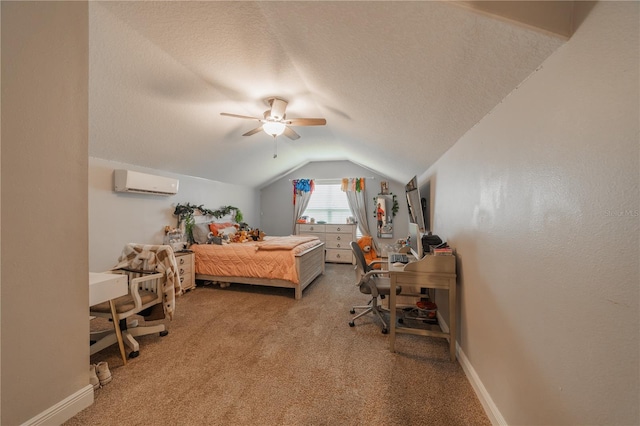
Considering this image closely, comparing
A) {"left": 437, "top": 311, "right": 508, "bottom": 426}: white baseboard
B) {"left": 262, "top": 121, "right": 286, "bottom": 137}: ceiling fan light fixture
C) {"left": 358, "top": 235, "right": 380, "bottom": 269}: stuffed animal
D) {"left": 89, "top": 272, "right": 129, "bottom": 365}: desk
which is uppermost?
{"left": 262, "top": 121, "right": 286, "bottom": 137}: ceiling fan light fixture

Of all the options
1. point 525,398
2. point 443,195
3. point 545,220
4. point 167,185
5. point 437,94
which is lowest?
point 525,398

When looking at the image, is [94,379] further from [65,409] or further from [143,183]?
[143,183]

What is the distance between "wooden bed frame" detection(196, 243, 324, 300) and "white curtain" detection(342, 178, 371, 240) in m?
1.95

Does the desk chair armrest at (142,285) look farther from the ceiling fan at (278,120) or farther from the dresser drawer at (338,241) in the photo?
the dresser drawer at (338,241)

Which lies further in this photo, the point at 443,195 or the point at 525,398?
the point at 443,195

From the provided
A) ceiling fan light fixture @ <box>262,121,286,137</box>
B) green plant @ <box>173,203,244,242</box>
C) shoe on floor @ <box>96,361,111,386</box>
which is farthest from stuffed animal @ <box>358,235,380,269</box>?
shoe on floor @ <box>96,361,111,386</box>

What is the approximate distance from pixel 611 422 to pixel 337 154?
17.9 ft

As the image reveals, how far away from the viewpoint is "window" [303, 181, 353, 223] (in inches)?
255

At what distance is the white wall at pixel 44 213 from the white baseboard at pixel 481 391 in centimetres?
246

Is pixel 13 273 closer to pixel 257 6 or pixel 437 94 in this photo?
pixel 257 6

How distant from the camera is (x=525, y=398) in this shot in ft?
3.69

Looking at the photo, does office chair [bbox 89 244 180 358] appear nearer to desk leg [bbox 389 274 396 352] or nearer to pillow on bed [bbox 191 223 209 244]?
pillow on bed [bbox 191 223 209 244]

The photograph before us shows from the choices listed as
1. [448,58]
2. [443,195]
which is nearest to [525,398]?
[448,58]

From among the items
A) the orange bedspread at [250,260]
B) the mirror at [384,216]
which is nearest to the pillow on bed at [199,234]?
the orange bedspread at [250,260]
